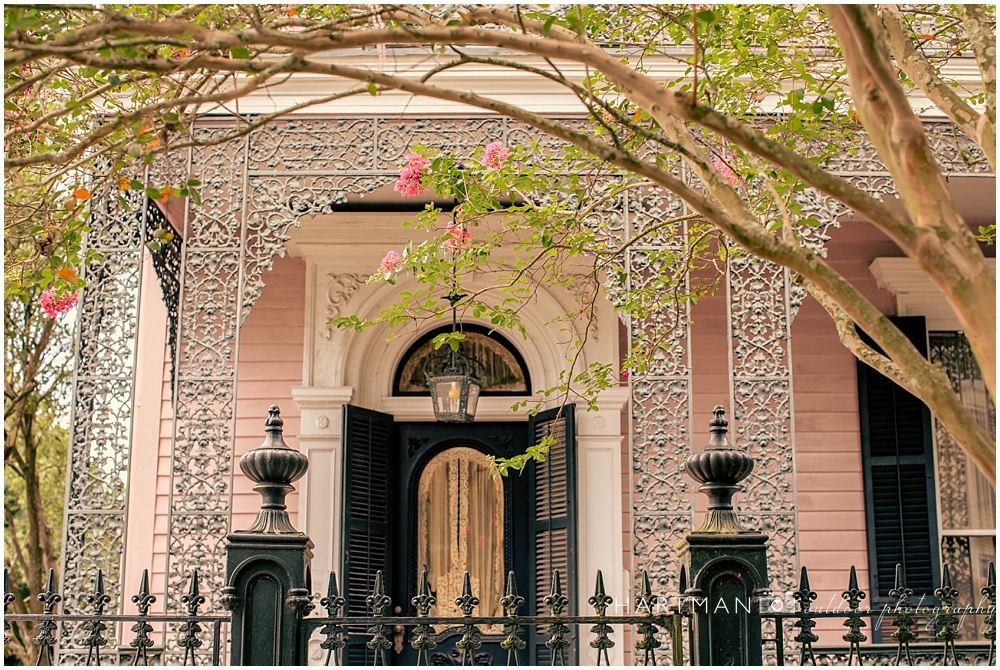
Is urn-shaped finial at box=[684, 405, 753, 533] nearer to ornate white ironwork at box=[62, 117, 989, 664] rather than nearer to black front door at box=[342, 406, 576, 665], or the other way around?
ornate white ironwork at box=[62, 117, 989, 664]

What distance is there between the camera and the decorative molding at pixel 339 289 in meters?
9.02

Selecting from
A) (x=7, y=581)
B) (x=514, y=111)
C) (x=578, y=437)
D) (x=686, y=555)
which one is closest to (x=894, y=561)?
(x=578, y=437)

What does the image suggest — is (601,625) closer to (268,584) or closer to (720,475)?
(720,475)

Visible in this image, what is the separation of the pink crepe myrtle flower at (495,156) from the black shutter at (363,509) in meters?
2.61

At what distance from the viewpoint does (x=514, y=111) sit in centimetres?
350

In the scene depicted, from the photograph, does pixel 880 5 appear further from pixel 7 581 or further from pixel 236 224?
pixel 7 581

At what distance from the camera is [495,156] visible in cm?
612

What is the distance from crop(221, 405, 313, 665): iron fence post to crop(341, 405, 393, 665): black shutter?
4206 mm

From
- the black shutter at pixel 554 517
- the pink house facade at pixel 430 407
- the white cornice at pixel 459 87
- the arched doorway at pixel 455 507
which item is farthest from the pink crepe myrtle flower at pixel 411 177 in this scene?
the arched doorway at pixel 455 507

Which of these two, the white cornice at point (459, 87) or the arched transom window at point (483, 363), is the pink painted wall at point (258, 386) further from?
the white cornice at point (459, 87)

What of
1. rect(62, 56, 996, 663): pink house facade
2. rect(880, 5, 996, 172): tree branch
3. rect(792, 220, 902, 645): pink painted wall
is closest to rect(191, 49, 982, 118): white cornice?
rect(62, 56, 996, 663): pink house facade

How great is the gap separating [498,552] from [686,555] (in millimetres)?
4852

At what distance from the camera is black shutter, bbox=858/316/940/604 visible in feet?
27.8

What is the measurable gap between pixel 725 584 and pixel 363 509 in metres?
4.81
